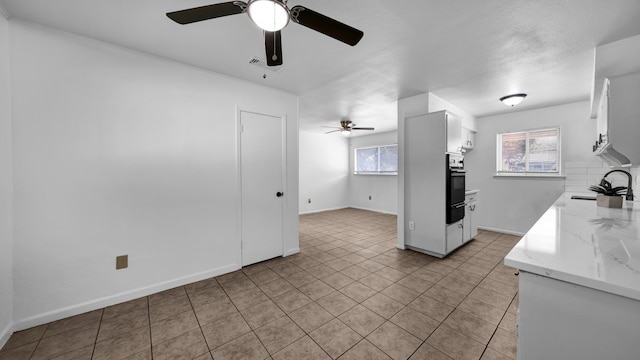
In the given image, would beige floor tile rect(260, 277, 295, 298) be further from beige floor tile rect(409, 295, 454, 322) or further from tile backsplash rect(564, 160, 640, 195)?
tile backsplash rect(564, 160, 640, 195)

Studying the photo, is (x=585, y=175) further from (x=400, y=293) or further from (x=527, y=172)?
(x=400, y=293)

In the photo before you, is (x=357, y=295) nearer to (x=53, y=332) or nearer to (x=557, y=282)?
(x=557, y=282)

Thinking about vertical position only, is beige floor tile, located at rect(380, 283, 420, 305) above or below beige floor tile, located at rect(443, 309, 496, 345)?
above

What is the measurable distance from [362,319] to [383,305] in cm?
30

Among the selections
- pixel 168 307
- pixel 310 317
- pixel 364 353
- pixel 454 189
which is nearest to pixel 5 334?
pixel 168 307

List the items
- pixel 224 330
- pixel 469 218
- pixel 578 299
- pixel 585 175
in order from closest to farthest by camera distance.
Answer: pixel 578 299, pixel 224 330, pixel 585 175, pixel 469 218

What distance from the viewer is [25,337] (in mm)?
1701

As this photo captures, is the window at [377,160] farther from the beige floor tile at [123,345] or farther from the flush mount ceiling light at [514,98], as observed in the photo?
the beige floor tile at [123,345]

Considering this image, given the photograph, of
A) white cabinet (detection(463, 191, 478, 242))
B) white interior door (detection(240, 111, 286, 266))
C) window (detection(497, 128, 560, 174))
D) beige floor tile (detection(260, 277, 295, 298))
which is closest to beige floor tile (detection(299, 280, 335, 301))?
beige floor tile (detection(260, 277, 295, 298))

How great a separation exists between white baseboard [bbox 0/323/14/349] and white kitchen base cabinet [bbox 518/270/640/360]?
3.16 meters

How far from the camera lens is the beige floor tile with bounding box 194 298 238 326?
1.93m

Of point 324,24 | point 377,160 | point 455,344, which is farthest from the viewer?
point 377,160

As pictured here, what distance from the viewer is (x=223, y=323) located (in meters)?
1.87

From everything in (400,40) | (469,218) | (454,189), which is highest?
(400,40)
